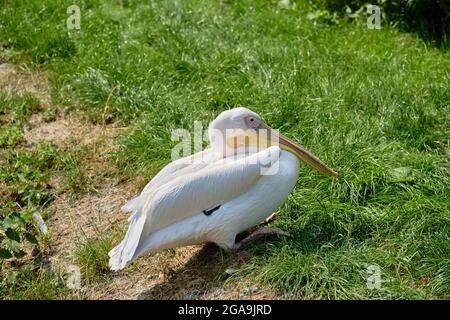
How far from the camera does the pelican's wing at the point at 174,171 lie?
4.32 metres

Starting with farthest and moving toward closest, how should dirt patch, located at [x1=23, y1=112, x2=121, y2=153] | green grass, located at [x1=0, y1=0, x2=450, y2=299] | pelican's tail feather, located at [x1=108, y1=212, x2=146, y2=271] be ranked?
dirt patch, located at [x1=23, y1=112, x2=121, y2=153], green grass, located at [x1=0, y1=0, x2=450, y2=299], pelican's tail feather, located at [x1=108, y1=212, x2=146, y2=271]

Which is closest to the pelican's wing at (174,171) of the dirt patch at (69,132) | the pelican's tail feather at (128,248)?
the pelican's tail feather at (128,248)

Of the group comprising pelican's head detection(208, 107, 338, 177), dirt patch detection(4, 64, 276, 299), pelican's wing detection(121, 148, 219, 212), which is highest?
pelican's head detection(208, 107, 338, 177)

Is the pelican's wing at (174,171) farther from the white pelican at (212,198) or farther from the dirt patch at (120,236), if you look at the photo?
the dirt patch at (120,236)

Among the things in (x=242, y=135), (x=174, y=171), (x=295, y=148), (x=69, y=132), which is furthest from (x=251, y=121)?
(x=69, y=132)

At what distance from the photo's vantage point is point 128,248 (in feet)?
13.5

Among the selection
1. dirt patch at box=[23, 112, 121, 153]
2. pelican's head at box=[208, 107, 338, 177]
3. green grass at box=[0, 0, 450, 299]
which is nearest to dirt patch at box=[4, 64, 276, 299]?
dirt patch at box=[23, 112, 121, 153]

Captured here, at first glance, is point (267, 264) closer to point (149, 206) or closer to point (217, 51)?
point (149, 206)

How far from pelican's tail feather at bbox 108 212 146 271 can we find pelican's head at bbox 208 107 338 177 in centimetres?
62

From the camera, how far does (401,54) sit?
6.38m

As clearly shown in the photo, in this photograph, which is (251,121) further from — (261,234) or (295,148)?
(261,234)

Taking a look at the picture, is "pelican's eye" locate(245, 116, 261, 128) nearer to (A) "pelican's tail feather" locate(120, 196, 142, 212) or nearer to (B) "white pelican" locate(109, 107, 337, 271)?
(B) "white pelican" locate(109, 107, 337, 271)

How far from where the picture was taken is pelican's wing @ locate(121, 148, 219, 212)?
432 centimetres
